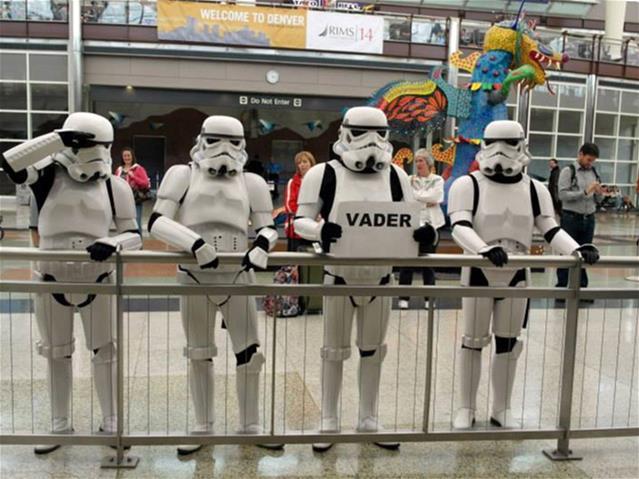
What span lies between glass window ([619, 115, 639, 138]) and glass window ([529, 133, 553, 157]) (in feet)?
10.2

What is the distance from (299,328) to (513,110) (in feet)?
52.6

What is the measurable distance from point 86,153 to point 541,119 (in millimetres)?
19893

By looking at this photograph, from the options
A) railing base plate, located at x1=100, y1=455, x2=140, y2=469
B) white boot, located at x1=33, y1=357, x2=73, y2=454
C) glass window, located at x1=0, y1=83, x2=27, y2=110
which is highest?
glass window, located at x1=0, y1=83, x2=27, y2=110

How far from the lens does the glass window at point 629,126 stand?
22333 mm

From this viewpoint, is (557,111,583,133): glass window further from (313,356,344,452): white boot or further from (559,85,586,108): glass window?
(313,356,344,452): white boot

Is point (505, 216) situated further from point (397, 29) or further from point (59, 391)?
point (397, 29)

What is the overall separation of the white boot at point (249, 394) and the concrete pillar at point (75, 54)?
14.8 meters

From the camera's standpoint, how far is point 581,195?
7230 mm

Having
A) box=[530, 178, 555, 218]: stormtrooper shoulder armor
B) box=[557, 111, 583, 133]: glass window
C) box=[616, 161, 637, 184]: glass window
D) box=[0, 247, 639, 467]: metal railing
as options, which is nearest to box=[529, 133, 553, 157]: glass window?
box=[557, 111, 583, 133]: glass window

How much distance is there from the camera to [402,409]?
421 centimetres

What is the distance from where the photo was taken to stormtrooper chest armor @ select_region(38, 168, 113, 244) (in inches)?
130

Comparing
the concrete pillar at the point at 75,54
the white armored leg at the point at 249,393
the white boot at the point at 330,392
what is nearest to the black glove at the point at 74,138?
the white armored leg at the point at 249,393

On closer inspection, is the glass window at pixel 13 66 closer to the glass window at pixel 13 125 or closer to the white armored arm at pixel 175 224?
the glass window at pixel 13 125

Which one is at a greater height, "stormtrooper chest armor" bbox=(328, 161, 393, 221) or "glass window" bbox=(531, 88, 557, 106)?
"glass window" bbox=(531, 88, 557, 106)
